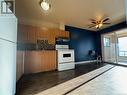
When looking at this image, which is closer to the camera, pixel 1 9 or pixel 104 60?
pixel 1 9

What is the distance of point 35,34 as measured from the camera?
5301mm

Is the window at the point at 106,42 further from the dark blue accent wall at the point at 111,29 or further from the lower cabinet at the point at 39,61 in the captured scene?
the lower cabinet at the point at 39,61

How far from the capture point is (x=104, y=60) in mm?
8320

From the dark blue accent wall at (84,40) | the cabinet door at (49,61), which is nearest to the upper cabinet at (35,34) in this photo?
the cabinet door at (49,61)

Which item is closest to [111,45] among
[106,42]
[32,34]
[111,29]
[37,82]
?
[106,42]

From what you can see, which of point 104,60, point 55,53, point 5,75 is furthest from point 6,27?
point 104,60

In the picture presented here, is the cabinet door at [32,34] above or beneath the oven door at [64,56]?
above

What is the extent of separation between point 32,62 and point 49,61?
0.87 metres

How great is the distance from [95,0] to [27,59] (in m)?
3.63

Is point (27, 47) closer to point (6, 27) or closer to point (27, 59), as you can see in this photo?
point (27, 59)

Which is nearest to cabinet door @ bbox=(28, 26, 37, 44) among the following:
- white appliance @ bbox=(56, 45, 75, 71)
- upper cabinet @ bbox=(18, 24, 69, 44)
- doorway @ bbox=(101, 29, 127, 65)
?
upper cabinet @ bbox=(18, 24, 69, 44)

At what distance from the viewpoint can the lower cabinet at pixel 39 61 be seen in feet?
15.4

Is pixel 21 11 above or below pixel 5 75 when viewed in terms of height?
above

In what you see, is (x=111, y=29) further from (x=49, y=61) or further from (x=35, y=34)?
(x=35, y=34)
